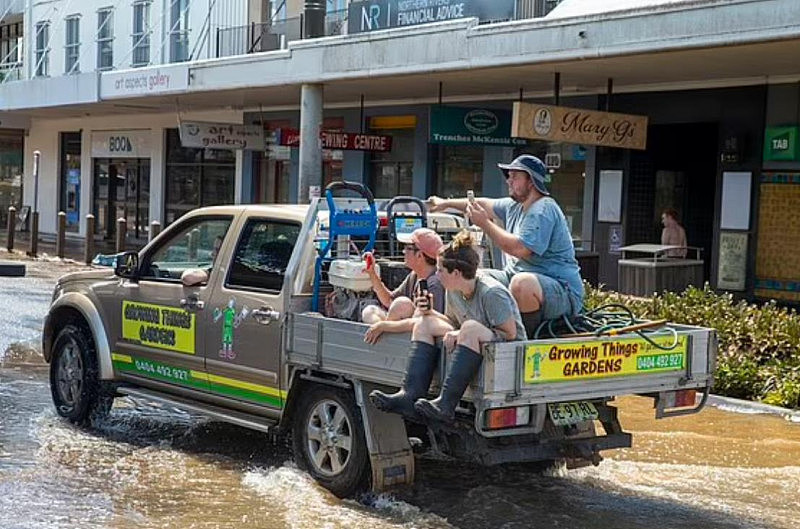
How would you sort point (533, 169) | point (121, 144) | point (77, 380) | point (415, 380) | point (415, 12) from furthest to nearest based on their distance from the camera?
point (121, 144)
point (415, 12)
point (77, 380)
point (533, 169)
point (415, 380)

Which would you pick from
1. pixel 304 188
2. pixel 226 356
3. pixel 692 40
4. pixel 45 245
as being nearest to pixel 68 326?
pixel 226 356

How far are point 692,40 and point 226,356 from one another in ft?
24.3

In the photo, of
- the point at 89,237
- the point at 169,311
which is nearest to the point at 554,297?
A: the point at 169,311

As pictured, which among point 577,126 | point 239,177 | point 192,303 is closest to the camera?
point 192,303

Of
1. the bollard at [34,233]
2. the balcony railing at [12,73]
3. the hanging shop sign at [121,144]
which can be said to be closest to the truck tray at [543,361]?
the bollard at [34,233]

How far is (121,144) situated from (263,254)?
25069 millimetres

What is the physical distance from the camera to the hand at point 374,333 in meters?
6.28

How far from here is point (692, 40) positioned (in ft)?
40.7

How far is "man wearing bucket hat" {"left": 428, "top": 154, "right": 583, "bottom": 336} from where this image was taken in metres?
6.46

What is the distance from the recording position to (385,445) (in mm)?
6375

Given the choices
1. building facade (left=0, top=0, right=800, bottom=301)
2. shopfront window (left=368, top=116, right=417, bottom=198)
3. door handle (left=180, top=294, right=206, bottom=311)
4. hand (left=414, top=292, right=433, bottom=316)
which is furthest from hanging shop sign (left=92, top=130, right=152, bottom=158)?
hand (left=414, top=292, right=433, bottom=316)

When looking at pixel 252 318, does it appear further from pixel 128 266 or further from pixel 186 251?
pixel 128 266

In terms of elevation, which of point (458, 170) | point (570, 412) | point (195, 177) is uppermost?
point (458, 170)

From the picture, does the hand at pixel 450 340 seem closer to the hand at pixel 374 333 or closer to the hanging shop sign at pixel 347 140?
the hand at pixel 374 333
